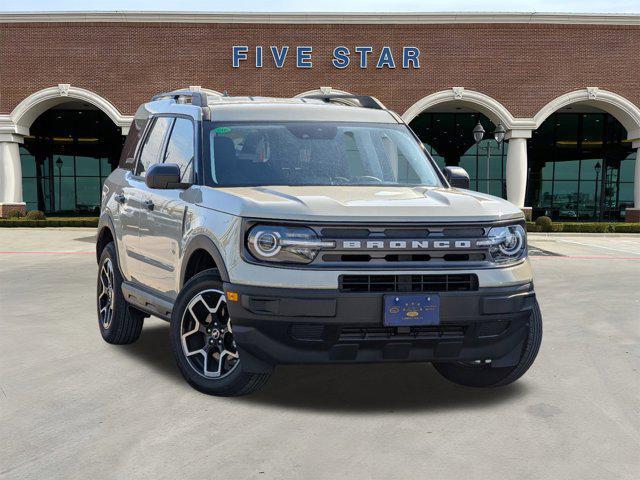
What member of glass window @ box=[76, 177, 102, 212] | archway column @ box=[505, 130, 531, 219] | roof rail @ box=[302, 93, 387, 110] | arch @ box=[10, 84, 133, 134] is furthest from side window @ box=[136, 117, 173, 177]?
glass window @ box=[76, 177, 102, 212]

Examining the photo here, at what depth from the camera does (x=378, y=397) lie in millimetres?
5594

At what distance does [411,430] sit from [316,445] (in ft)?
2.09

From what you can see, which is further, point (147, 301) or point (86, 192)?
point (86, 192)

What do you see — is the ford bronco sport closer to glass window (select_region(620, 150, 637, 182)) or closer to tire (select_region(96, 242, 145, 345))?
tire (select_region(96, 242, 145, 345))

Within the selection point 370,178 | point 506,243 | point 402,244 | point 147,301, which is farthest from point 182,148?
point 506,243

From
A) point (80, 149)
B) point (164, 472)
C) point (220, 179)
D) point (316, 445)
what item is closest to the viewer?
point (164, 472)

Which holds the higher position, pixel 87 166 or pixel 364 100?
pixel 364 100

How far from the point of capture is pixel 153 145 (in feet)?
24.0

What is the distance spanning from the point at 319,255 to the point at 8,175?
34.1m

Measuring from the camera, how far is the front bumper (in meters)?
4.92

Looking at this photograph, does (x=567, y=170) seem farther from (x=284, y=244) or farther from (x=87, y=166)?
(x=284, y=244)

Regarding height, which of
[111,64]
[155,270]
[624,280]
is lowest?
[624,280]

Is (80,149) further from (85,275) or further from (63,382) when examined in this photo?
(63,382)

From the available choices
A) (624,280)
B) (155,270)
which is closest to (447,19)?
(624,280)
